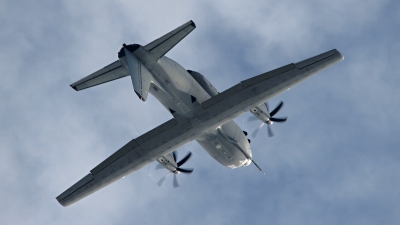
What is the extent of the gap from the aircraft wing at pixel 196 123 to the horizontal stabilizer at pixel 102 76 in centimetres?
601

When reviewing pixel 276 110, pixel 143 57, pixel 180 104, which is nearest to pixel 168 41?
pixel 143 57

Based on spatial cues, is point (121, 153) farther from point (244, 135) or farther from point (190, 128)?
point (244, 135)

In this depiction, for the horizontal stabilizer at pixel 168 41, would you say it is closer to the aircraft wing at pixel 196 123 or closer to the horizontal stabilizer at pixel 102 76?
the horizontal stabilizer at pixel 102 76

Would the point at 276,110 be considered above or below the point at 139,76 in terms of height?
below

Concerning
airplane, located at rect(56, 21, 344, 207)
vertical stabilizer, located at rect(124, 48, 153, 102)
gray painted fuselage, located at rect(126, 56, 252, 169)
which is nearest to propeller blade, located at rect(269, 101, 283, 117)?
airplane, located at rect(56, 21, 344, 207)

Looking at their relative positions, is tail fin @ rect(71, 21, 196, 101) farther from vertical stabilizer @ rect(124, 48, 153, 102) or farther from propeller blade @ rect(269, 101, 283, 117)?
propeller blade @ rect(269, 101, 283, 117)

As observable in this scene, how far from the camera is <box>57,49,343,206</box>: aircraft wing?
42.2 metres

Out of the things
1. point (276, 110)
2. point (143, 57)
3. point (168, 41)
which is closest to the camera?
point (168, 41)

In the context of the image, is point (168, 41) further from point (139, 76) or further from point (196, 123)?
point (196, 123)

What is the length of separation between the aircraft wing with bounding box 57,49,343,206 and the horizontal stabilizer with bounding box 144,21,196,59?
5.53 meters

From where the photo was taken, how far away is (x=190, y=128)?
44875 millimetres

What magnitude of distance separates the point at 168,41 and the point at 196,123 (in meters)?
7.66

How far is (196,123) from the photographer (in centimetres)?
4450

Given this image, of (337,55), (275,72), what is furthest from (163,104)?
(337,55)
